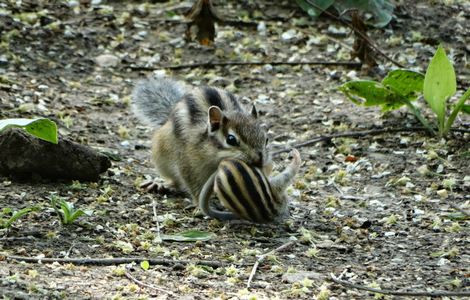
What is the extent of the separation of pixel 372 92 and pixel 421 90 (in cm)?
35

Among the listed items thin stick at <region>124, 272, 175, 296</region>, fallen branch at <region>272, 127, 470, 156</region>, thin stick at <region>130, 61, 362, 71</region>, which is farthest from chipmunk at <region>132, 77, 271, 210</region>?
thin stick at <region>130, 61, 362, 71</region>

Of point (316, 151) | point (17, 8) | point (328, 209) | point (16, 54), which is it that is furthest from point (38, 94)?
point (328, 209)

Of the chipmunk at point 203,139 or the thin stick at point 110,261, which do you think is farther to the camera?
the chipmunk at point 203,139

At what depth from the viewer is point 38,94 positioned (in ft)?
24.1

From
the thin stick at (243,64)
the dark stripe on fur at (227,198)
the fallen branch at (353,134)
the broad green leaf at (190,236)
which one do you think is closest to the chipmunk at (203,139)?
the dark stripe on fur at (227,198)

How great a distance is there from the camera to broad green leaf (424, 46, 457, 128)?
6344 mm

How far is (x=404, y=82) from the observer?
6.70m

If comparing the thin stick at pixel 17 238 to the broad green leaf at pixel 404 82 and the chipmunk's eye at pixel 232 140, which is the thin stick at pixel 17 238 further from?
the broad green leaf at pixel 404 82

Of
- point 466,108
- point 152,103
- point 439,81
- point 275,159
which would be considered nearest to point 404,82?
point 439,81

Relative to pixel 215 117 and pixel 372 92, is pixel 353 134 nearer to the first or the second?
pixel 372 92

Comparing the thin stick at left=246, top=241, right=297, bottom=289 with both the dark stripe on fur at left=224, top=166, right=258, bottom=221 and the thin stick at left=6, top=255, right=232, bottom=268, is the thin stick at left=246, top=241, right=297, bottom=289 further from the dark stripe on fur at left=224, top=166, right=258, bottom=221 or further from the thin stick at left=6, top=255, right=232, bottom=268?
the dark stripe on fur at left=224, top=166, right=258, bottom=221

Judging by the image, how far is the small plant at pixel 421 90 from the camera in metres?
6.40

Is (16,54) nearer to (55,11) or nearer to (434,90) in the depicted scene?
(55,11)

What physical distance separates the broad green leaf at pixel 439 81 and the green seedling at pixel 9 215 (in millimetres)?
2887
